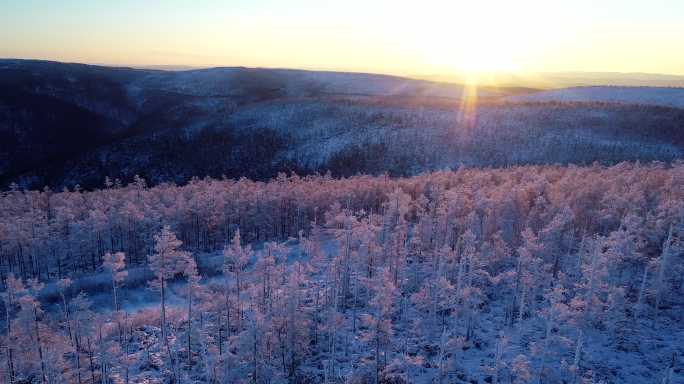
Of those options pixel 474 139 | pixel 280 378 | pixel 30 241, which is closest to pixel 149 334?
pixel 280 378

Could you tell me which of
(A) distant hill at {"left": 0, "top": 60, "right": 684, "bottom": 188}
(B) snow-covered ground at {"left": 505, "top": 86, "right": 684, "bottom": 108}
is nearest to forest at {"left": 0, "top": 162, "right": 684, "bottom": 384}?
(A) distant hill at {"left": 0, "top": 60, "right": 684, "bottom": 188}

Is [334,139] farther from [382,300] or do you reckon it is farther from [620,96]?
[620,96]

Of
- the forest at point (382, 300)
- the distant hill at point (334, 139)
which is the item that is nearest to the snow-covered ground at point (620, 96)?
the distant hill at point (334, 139)

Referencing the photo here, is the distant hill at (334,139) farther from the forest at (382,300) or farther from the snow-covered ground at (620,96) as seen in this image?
the forest at (382,300)

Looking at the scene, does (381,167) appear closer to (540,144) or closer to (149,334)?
(540,144)

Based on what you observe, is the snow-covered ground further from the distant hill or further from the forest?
the forest

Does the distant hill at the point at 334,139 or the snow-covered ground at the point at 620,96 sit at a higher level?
the snow-covered ground at the point at 620,96

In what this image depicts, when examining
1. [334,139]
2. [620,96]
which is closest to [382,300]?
[334,139]

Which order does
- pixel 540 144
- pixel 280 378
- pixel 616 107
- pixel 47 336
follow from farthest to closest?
1. pixel 616 107
2. pixel 540 144
3. pixel 47 336
4. pixel 280 378

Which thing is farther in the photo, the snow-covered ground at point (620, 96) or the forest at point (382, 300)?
the snow-covered ground at point (620, 96)
